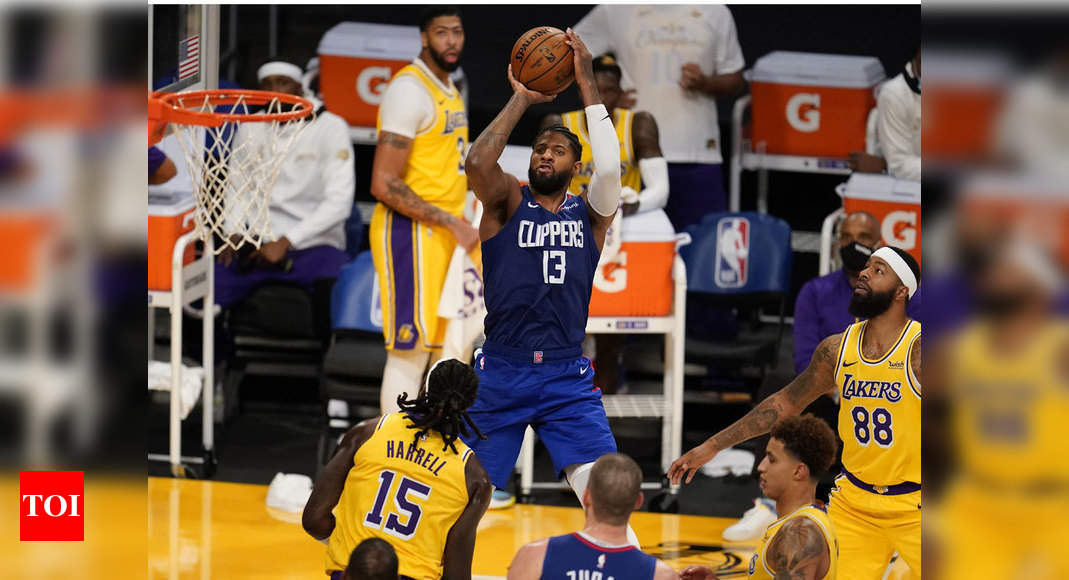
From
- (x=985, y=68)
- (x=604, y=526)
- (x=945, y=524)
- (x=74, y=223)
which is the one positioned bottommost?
(x=604, y=526)

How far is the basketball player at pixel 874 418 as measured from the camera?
505 centimetres

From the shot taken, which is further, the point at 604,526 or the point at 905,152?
the point at 905,152

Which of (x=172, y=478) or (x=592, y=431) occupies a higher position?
(x=592, y=431)

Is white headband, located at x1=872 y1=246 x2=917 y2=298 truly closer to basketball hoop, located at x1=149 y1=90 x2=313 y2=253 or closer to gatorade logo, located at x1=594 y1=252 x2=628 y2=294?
gatorade logo, located at x1=594 y1=252 x2=628 y2=294

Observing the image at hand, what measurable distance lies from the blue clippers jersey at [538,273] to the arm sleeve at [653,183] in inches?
87.1

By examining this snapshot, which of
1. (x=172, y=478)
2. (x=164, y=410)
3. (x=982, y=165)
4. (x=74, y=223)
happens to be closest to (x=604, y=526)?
(x=74, y=223)

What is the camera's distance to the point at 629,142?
7.55 meters

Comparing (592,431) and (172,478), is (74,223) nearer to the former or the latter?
(592,431)

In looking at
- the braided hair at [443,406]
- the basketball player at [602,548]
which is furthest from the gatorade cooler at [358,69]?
the basketball player at [602,548]

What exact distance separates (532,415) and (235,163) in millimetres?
2442

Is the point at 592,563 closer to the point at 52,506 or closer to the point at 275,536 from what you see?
the point at 52,506

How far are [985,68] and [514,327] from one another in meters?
3.40

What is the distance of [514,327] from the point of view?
513 centimetres

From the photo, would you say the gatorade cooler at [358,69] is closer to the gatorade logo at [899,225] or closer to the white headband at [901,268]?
the gatorade logo at [899,225]
